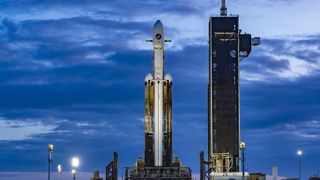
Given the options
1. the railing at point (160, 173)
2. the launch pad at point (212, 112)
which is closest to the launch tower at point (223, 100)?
the launch pad at point (212, 112)

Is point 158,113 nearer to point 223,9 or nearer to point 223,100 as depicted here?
point 223,100

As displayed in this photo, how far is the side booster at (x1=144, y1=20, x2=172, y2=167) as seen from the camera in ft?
363

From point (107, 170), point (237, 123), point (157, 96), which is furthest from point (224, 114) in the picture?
point (107, 170)

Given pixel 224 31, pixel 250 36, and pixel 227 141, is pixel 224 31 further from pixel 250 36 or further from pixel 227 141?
pixel 227 141

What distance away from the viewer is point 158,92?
4409 inches

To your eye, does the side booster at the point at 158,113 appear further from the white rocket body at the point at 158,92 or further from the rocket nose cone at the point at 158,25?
the rocket nose cone at the point at 158,25

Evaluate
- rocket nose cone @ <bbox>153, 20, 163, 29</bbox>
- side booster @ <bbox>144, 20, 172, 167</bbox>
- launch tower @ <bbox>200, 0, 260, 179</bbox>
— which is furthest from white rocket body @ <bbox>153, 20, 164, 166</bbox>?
launch tower @ <bbox>200, 0, 260, 179</bbox>

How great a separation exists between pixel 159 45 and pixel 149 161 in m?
18.2

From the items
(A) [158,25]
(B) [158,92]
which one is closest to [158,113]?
(B) [158,92]

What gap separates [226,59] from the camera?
115312 mm

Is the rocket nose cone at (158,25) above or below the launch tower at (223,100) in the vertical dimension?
above

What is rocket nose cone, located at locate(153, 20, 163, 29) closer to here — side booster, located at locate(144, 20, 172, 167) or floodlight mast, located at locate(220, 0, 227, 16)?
side booster, located at locate(144, 20, 172, 167)

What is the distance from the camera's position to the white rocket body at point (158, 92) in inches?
4341

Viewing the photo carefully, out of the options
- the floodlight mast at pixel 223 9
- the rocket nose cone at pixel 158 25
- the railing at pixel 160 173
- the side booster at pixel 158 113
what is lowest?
the railing at pixel 160 173
